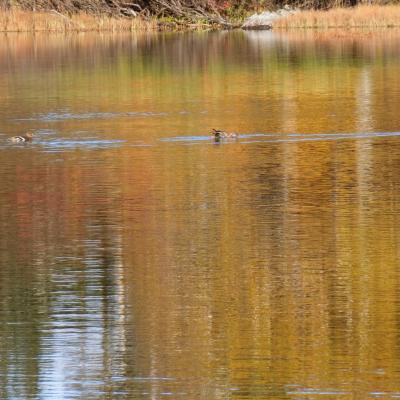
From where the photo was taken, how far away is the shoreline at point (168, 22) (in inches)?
2264

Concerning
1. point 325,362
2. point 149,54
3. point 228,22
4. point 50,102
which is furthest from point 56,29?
point 325,362

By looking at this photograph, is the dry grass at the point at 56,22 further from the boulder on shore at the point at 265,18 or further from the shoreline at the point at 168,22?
the boulder on shore at the point at 265,18

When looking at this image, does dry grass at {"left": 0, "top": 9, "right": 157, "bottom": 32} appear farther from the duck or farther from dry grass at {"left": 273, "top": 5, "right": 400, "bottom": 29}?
the duck

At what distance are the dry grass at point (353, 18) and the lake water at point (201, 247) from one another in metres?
24.4

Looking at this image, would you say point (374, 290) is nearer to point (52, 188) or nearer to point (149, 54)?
point (52, 188)

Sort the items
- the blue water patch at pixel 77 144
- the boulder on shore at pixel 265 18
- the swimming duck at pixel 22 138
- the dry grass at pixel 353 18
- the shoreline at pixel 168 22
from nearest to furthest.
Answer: the blue water patch at pixel 77 144 < the swimming duck at pixel 22 138 < the dry grass at pixel 353 18 < the shoreline at pixel 168 22 < the boulder on shore at pixel 265 18

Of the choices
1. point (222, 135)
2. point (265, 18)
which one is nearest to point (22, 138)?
point (222, 135)

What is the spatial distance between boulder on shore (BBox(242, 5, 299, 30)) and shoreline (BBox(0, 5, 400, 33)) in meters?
0.27

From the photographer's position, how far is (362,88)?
33.9 metres

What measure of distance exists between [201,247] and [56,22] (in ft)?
150

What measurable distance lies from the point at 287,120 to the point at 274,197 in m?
9.32

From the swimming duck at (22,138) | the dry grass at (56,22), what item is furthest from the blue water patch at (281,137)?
the dry grass at (56,22)

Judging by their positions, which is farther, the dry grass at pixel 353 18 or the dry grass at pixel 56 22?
the dry grass at pixel 56 22

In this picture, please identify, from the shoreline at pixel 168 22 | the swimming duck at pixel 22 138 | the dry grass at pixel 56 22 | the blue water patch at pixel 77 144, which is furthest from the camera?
the dry grass at pixel 56 22
